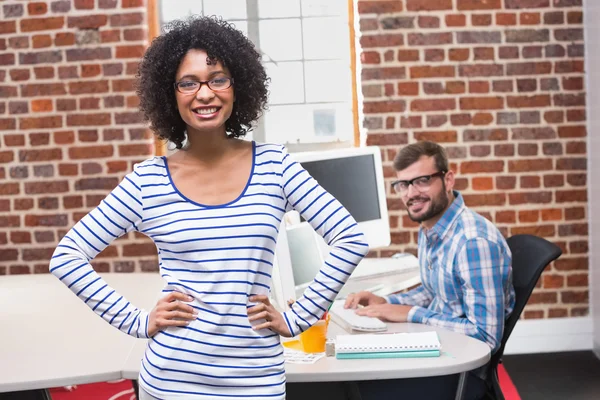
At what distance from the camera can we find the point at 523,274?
203 centimetres

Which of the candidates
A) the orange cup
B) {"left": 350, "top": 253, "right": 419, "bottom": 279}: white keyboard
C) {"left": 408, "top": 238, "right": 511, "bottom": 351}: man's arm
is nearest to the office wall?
{"left": 350, "top": 253, "right": 419, "bottom": 279}: white keyboard

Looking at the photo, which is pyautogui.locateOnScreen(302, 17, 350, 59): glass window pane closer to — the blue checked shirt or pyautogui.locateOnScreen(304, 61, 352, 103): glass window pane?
pyautogui.locateOnScreen(304, 61, 352, 103): glass window pane

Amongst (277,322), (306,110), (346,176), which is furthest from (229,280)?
(306,110)

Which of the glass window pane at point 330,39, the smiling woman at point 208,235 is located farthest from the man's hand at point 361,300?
the glass window pane at point 330,39

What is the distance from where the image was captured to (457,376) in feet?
5.66

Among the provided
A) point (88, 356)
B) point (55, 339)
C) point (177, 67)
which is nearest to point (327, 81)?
point (55, 339)

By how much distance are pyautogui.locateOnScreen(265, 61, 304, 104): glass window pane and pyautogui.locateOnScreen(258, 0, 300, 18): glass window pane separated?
0.25m

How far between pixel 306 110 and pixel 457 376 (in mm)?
2250

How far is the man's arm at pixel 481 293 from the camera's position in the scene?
1.91 metres

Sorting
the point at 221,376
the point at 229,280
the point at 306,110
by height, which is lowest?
the point at 221,376

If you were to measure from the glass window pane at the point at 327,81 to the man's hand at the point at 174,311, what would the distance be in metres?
2.67

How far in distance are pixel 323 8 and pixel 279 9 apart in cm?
23

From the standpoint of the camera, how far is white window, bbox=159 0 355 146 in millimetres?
3732

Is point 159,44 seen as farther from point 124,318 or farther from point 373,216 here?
point 373,216
